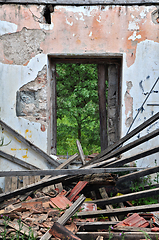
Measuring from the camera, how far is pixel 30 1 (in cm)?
399

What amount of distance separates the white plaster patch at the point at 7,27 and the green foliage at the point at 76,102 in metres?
2.80

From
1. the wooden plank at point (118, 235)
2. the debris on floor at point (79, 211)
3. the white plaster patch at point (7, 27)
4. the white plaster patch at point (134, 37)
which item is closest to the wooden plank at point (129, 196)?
the debris on floor at point (79, 211)

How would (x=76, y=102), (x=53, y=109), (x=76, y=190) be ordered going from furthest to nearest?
(x=76, y=102) < (x=53, y=109) < (x=76, y=190)

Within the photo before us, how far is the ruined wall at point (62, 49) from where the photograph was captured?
3957mm

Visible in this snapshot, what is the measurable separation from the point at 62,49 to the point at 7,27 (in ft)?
3.61

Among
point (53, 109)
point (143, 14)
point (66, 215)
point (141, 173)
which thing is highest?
point (143, 14)

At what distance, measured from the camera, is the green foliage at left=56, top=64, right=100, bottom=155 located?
694 centimetres

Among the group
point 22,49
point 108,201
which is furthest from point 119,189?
point 22,49

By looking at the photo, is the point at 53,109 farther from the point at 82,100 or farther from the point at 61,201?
the point at 82,100

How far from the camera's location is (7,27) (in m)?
4.01

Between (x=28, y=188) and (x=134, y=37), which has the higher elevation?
(x=134, y=37)

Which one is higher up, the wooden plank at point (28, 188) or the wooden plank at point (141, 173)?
the wooden plank at point (141, 173)

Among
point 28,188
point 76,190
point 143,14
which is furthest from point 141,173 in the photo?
point 143,14

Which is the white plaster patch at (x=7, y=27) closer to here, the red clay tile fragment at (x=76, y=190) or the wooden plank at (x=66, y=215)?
the red clay tile fragment at (x=76, y=190)
